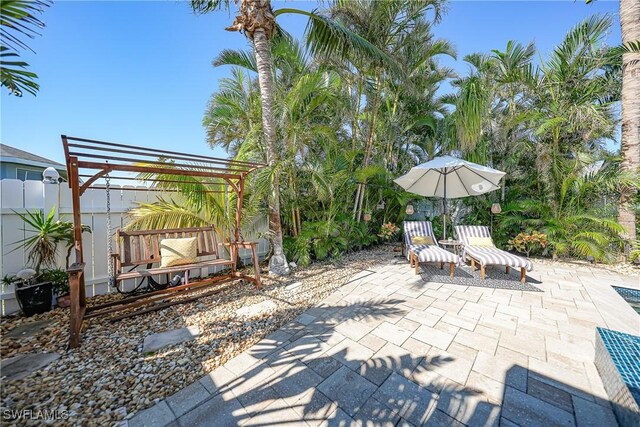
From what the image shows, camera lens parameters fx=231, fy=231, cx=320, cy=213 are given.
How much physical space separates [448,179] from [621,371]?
4801mm

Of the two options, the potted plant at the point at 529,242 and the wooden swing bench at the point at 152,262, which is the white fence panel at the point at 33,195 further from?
the potted plant at the point at 529,242

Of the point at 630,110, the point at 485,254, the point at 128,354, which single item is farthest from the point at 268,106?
the point at 630,110

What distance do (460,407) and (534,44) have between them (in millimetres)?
9006

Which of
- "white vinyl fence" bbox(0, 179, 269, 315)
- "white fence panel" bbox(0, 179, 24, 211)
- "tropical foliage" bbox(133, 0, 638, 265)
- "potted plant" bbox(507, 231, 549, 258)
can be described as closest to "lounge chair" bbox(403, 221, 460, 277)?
"tropical foliage" bbox(133, 0, 638, 265)

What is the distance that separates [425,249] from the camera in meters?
5.06

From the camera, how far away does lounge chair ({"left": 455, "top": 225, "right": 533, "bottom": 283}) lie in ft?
14.0

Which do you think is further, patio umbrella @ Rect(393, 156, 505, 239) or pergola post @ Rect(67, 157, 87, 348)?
patio umbrella @ Rect(393, 156, 505, 239)

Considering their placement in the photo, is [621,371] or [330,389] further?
[330,389]

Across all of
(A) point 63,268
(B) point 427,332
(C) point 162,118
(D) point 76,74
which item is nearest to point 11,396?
(A) point 63,268

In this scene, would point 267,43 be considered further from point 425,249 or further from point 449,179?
point 425,249

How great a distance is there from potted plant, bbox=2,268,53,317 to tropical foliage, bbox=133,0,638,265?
144 cm

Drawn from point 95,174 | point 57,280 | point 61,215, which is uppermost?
point 95,174

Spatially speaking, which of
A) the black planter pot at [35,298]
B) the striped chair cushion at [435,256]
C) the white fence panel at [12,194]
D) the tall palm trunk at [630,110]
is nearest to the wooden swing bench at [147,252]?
the black planter pot at [35,298]

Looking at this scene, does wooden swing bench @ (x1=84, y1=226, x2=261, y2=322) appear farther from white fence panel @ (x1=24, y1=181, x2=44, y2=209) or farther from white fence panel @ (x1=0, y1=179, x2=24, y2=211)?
white fence panel @ (x1=0, y1=179, x2=24, y2=211)
